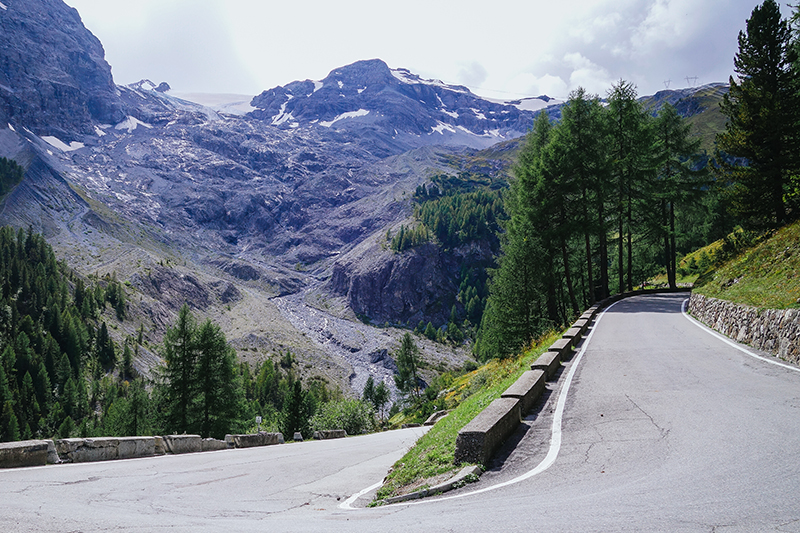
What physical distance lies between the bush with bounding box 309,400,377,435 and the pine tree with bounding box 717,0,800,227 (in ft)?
114

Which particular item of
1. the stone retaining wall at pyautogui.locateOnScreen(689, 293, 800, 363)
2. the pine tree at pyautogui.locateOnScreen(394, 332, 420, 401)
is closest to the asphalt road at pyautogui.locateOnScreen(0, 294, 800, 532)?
the stone retaining wall at pyautogui.locateOnScreen(689, 293, 800, 363)

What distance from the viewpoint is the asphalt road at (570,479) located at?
4.29 m

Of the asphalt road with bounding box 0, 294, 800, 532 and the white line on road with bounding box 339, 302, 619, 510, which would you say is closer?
the asphalt road with bounding box 0, 294, 800, 532

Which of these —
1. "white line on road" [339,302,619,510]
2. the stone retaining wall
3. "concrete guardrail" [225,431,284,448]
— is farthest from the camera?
"concrete guardrail" [225,431,284,448]

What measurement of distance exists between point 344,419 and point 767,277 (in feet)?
117

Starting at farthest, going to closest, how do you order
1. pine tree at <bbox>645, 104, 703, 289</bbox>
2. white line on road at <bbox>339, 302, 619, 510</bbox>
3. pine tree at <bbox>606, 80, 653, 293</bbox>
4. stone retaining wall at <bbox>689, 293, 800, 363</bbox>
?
pine tree at <bbox>645, 104, 703, 289</bbox>
pine tree at <bbox>606, 80, 653, 293</bbox>
stone retaining wall at <bbox>689, 293, 800, 363</bbox>
white line on road at <bbox>339, 302, 619, 510</bbox>

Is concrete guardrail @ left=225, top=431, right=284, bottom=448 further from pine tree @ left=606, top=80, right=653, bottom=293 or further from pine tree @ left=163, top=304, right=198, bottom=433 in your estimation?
pine tree @ left=606, top=80, right=653, bottom=293

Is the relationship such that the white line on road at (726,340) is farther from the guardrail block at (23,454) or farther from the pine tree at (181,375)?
the pine tree at (181,375)

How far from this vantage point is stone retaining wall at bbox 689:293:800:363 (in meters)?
10.5

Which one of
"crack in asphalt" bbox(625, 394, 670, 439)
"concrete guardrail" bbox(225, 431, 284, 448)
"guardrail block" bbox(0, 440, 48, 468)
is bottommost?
"concrete guardrail" bbox(225, 431, 284, 448)

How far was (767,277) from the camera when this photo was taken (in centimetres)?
1522

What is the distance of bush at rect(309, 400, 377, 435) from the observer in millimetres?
42406

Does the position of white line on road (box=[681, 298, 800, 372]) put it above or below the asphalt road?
above

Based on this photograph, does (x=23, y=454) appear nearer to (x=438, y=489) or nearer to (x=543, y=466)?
(x=438, y=489)
